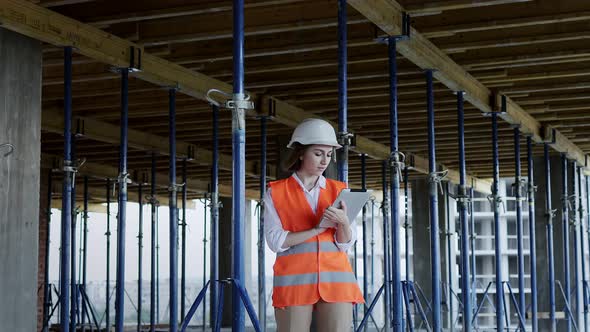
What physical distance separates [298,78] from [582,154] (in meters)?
9.95

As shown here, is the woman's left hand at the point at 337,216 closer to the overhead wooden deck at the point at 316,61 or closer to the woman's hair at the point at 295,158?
the woman's hair at the point at 295,158

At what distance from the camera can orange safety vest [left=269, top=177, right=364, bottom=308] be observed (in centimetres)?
501

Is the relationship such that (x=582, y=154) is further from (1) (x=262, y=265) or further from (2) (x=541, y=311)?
(1) (x=262, y=265)

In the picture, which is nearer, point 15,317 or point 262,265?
point 15,317

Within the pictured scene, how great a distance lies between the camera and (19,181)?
951 centimetres

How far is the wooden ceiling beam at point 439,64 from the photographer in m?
10.3

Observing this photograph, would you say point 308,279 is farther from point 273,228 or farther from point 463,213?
point 463,213

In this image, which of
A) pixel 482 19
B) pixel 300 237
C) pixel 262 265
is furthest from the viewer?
pixel 262 265

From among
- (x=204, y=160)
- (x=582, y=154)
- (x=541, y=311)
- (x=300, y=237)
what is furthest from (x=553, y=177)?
(x=300, y=237)

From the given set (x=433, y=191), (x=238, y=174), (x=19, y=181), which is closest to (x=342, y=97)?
(x=238, y=174)

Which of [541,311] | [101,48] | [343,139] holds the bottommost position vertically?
[541,311]

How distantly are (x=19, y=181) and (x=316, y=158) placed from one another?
5135 millimetres

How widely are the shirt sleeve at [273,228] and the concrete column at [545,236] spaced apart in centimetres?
1639

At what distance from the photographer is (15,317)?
30.9ft
